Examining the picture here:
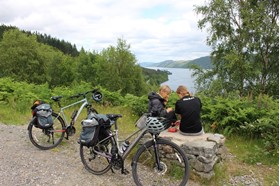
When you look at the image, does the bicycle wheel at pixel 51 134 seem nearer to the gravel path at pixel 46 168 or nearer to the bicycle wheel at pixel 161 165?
the gravel path at pixel 46 168

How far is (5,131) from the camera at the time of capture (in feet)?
25.7

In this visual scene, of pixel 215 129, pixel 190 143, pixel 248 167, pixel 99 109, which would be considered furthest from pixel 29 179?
pixel 99 109

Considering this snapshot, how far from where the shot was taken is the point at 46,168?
5.41 m

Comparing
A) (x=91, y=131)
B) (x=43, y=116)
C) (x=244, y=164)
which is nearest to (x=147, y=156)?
(x=91, y=131)

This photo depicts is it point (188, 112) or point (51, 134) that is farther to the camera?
point (51, 134)

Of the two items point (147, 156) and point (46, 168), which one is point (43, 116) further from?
point (147, 156)

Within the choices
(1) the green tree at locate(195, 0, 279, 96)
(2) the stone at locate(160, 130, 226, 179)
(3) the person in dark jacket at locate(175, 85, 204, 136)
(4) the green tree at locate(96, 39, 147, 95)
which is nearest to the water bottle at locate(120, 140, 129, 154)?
(2) the stone at locate(160, 130, 226, 179)

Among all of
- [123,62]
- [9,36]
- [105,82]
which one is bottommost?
[105,82]

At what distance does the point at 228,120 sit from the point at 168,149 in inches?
121

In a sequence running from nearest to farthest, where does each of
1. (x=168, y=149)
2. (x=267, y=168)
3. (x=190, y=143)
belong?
(x=168, y=149), (x=190, y=143), (x=267, y=168)

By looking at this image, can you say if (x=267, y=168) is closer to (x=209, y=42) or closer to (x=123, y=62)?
(x=209, y=42)

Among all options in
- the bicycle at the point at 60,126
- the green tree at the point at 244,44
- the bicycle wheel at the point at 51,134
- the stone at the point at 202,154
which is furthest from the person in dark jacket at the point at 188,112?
the green tree at the point at 244,44

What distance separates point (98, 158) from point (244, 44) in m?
13.7

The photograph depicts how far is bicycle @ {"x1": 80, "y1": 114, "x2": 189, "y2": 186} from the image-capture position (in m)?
4.47
